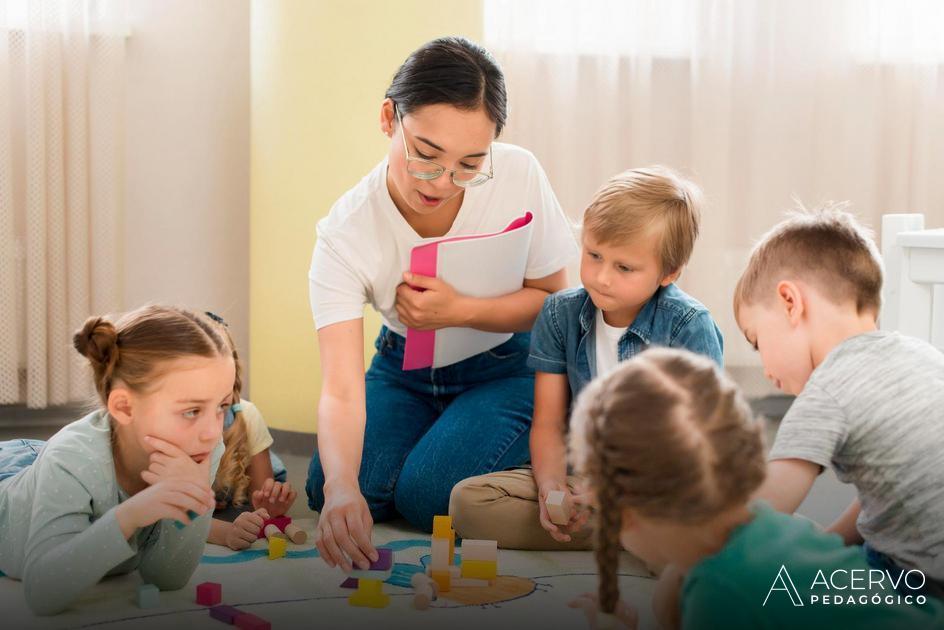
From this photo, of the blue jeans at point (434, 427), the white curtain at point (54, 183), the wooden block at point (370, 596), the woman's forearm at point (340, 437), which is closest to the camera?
the wooden block at point (370, 596)

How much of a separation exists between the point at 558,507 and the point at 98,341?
68cm

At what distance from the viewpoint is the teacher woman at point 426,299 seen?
1562 mm

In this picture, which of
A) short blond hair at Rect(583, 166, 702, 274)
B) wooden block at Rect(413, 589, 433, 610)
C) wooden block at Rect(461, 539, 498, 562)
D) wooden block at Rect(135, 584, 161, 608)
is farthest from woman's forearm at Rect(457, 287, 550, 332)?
wooden block at Rect(135, 584, 161, 608)

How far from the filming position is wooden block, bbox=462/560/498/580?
1.43m

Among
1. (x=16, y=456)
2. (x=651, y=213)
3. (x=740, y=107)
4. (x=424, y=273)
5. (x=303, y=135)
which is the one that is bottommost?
(x=16, y=456)

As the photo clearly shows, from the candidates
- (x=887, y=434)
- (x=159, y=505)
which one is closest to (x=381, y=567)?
(x=159, y=505)

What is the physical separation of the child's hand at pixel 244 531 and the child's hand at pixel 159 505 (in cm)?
35

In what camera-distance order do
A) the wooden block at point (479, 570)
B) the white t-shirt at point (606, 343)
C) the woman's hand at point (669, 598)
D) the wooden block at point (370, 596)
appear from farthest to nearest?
the white t-shirt at point (606, 343)
the wooden block at point (479, 570)
the wooden block at point (370, 596)
the woman's hand at point (669, 598)

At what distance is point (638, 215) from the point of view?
1.59 m

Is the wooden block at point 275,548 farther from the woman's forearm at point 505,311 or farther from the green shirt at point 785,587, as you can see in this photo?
the green shirt at point 785,587

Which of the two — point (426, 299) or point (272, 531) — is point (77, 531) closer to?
point (272, 531)

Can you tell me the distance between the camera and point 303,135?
7.61ft

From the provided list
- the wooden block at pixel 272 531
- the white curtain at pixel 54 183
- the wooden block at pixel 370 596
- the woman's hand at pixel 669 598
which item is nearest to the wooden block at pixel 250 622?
the wooden block at pixel 370 596

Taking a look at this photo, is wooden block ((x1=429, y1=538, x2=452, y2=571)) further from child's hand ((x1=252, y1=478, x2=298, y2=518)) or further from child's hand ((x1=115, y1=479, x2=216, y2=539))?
child's hand ((x1=252, y1=478, x2=298, y2=518))
